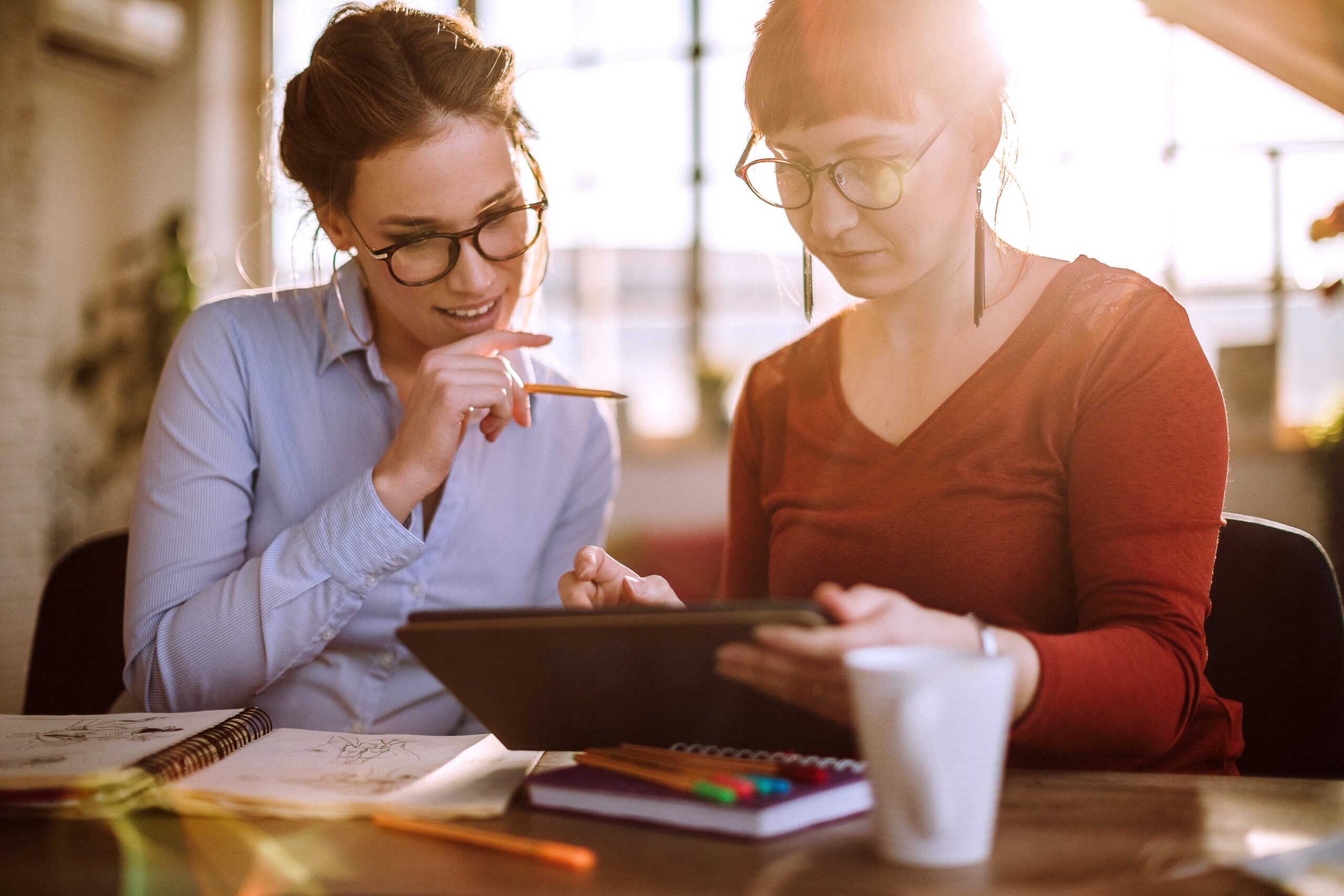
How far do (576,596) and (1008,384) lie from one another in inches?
19.1

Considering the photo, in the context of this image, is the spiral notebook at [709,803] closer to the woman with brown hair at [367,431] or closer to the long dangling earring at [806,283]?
the woman with brown hair at [367,431]

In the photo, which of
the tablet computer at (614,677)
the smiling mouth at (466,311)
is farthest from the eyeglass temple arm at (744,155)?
the tablet computer at (614,677)

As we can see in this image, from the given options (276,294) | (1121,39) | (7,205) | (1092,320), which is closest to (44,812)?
(276,294)

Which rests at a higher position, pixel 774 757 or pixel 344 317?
pixel 344 317

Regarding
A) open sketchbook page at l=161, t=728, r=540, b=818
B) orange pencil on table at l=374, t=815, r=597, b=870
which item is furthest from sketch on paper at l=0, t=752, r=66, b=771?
orange pencil on table at l=374, t=815, r=597, b=870

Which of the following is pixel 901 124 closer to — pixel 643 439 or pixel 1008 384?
pixel 1008 384

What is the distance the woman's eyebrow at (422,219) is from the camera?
49.5 inches

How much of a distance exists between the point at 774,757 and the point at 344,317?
90 centimetres

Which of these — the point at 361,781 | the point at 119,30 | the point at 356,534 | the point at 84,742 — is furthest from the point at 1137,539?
the point at 119,30

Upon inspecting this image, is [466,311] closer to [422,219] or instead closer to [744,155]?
[422,219]

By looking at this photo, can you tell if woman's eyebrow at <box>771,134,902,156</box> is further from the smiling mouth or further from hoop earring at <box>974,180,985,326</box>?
the smiling mouth

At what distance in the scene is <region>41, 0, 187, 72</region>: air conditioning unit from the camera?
4484 mm

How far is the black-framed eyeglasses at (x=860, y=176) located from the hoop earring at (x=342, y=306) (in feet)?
1.90

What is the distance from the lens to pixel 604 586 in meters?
1.00
